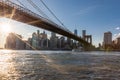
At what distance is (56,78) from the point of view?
1955 centimetres

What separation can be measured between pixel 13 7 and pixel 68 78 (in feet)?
82.8

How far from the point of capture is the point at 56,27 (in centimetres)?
7106

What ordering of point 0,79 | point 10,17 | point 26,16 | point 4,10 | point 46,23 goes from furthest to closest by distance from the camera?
point 46,23 → point 26,16 → point 10,17 → point 4,10 → point 0,79

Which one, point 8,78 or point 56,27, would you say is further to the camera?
point 56,27

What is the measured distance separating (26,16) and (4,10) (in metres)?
8.77

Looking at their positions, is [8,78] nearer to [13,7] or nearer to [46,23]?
[13,7]

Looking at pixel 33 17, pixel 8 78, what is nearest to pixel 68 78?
pixel 8 78

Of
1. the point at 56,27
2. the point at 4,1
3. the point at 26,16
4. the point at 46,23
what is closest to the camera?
the point at 4,1

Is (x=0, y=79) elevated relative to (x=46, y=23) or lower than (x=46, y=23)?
lower

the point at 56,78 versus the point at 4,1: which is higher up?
the point at 4,1

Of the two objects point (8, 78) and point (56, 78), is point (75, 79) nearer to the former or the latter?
point (56, 78)

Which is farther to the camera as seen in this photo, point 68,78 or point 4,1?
point 4,1

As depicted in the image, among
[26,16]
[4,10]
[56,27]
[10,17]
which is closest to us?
[4,10]

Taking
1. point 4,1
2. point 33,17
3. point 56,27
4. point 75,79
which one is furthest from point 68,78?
point 56,27
